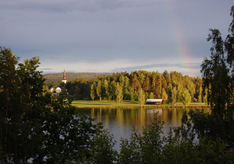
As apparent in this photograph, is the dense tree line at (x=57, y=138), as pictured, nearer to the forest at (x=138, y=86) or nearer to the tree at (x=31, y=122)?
the tree at (x=31, y=122)

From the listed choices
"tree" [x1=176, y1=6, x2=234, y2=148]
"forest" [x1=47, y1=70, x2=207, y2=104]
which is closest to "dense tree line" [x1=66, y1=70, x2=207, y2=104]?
"forest" [x1=47, y1=70, x2=207, y2=104]

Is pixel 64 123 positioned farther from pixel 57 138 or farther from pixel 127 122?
pixel 127 122

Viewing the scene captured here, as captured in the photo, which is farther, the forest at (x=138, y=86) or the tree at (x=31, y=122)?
the forest at (x=138, y=86)

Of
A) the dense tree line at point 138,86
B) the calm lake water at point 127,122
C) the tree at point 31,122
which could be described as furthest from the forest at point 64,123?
the dense tree line at point 138,86

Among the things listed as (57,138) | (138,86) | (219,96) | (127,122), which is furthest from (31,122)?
(138,86)

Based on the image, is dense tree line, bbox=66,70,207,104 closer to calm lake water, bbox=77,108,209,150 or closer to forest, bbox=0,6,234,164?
calm lake water, bbox=77,108,209,150

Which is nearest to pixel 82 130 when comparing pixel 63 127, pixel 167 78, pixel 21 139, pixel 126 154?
pixel 63 127

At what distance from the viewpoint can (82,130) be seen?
14.5m

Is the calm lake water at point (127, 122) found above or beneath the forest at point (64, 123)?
beneath

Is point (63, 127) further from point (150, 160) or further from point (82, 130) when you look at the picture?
point (150, 160)

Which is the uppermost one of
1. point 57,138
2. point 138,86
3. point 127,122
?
point 138,86

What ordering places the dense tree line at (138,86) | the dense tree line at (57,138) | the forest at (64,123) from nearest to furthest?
the dense tree line at (57,138) → the forest at (64,123) → the dense tree line at (138,86)

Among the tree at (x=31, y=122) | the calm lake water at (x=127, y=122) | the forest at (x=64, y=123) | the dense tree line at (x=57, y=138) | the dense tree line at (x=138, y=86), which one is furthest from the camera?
the dense tree line at (x=138, y=86)

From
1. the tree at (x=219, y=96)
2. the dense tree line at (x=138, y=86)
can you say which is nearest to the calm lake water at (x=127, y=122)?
the tree at (x=219, y=96)
